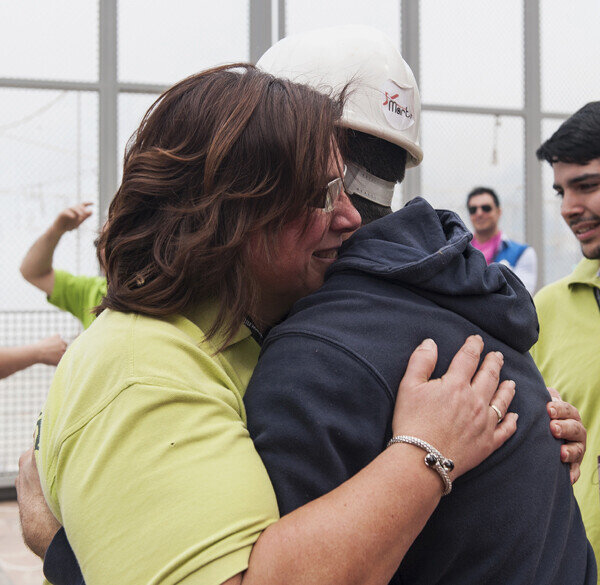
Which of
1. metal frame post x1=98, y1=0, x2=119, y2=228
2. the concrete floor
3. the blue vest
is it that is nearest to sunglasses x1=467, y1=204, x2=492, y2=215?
the blue vest

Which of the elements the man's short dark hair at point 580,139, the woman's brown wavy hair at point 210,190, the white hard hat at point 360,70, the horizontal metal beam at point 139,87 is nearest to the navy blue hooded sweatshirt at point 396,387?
the woman's brown wavy hair at point 210,190

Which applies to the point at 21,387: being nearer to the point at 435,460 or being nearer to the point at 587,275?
the point at 587,275

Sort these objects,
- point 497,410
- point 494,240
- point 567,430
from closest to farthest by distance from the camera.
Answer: point 497,410 < point 567,430 < point 494,240

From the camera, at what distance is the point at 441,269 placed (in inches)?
41.7

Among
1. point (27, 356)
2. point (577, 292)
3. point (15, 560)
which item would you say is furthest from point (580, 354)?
point (15, 560)

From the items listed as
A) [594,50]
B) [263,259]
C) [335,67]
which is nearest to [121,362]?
[263,259]

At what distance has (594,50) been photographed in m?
6.12

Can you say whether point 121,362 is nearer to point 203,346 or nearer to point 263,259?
point 203,346

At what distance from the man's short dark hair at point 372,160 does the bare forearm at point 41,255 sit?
2626 mm

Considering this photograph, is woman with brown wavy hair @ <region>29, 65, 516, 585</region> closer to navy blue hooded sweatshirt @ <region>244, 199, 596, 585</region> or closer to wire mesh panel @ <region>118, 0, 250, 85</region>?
navy blue hooded sweatshirt @ <region>244, 199, 596, 585</region>

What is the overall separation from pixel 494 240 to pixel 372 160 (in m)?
4.14

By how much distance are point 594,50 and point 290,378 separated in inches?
243

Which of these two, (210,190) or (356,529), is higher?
(210,190)

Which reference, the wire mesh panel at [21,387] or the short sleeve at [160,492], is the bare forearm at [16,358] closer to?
the wire mesh panel at [21,387]
